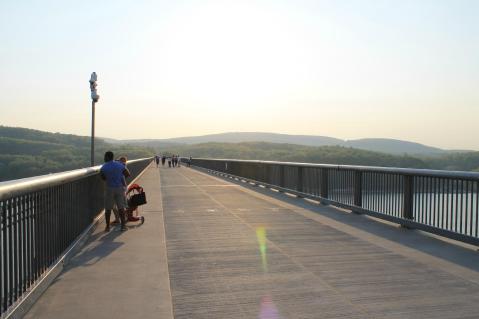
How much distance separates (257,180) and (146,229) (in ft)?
46.6

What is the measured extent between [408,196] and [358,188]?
2.49 metres

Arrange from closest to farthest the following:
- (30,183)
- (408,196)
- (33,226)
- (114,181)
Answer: (30,183) → (33,226) → (114,181) → (408,196)

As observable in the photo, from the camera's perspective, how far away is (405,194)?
382 inches

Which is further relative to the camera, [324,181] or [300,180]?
[300,180]

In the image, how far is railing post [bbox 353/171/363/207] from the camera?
39.2 ft

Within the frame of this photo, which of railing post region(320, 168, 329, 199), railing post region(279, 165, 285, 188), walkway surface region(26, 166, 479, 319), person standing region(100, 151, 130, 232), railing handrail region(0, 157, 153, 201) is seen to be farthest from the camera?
railing post region(279, 165, 285, 188)

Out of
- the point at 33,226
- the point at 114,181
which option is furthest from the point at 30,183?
the point at 114,181

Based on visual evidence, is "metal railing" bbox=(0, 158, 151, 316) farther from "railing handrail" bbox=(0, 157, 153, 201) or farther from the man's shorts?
the man's shorts

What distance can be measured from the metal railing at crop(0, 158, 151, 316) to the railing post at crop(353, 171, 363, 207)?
671 centimetres

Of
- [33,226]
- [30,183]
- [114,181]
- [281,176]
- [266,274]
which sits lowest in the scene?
[266,274]

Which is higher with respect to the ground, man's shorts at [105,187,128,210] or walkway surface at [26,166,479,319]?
man's shorts at [105,187,128,210]

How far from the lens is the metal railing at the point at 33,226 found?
413 cm

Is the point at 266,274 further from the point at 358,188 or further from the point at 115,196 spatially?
the point at 358,188

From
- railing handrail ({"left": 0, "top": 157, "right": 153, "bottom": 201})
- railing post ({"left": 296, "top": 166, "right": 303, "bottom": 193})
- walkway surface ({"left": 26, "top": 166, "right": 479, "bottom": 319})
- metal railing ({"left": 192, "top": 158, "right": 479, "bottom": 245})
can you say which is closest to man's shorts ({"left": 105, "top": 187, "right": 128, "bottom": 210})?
walkway surface ({"left": 26, "top": 166, "right": 479, "bottom": 319})
